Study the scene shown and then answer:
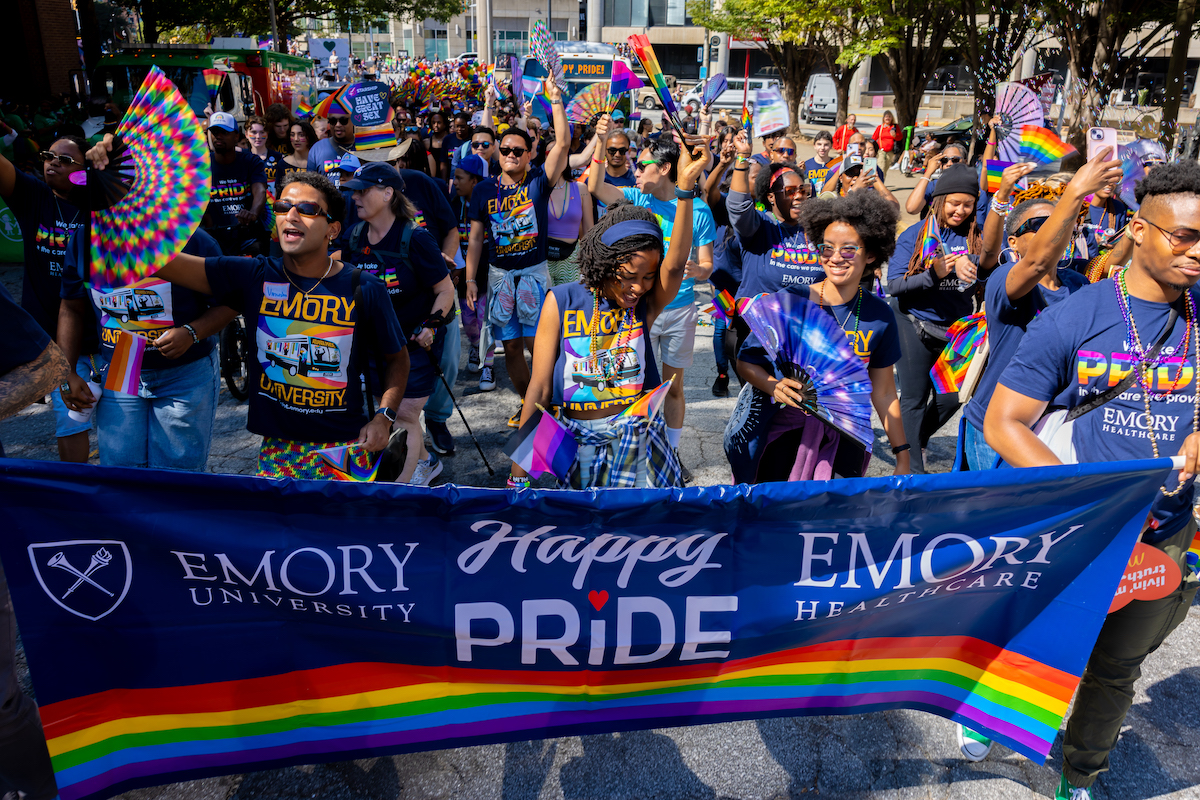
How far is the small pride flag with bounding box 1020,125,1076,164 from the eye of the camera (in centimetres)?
451

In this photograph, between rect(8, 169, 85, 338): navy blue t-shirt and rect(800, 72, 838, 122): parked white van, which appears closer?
rect(8, 169, 85, 338): navy blue t-shirt

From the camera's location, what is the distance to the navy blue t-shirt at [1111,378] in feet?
8.23

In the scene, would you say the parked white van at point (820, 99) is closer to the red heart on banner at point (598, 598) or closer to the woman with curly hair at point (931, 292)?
the woman with curly hair at point (931, 292)

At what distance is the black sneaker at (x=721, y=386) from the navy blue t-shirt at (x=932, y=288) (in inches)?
78.2

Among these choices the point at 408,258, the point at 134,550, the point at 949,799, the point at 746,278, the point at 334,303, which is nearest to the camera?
the point at 134,550

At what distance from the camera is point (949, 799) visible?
110 inches

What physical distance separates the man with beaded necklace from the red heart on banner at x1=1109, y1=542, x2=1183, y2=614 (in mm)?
49

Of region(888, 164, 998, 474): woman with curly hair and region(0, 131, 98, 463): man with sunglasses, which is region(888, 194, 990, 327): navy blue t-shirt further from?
region(0, 131, 98, 463): man with sunglasses

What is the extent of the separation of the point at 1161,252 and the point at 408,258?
11.6 feet

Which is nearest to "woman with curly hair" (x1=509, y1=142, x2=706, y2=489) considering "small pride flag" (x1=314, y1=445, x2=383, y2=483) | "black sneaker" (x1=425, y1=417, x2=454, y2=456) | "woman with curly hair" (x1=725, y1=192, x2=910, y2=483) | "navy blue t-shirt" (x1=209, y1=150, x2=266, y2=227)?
"woman with curly hair" (x1=725, y1=192, x2=910, y2=483)

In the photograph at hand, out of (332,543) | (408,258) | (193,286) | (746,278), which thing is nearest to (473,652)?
(332,543)

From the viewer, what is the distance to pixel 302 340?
10.6 ft

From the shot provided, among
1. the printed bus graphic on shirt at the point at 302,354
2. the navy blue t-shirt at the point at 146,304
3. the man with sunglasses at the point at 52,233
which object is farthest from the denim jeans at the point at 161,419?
the printed bus graphic on shirt at the point at 302,354

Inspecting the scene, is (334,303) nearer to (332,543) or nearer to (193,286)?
(193,286)
